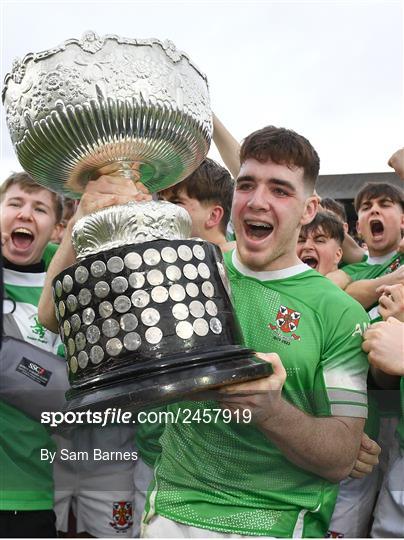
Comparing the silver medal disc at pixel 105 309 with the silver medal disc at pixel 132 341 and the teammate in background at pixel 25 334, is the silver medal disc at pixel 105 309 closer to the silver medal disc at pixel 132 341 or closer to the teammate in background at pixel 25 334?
the silver medal disc at pixel 132 341

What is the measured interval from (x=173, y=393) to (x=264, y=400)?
166 millimetres

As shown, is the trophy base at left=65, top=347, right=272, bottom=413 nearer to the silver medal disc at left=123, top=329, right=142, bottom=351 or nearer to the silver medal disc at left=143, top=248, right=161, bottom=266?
the silver medal disc at left=123, top=329, right=142, bottom=351

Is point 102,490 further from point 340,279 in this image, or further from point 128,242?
point 128,242

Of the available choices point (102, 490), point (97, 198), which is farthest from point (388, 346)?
point (102, 490)

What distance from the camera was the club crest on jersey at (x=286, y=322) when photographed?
119 centimetres

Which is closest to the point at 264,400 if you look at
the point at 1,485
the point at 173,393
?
the point at 173,393

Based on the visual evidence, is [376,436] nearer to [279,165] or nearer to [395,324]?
[395,324]

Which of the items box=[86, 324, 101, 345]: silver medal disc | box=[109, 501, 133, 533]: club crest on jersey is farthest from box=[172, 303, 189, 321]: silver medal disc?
box=[109, 501, 133, 533]: club crest on jersey

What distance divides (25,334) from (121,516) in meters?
0.60

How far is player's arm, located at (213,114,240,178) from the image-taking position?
1.75 m

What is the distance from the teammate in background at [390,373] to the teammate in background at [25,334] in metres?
0.78

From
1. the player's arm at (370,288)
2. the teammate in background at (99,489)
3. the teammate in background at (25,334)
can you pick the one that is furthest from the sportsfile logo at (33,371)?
the player's arm at (370,288)

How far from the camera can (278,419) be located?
1027mm

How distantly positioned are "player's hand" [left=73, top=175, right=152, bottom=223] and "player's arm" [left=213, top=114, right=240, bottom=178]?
69 centimetres
